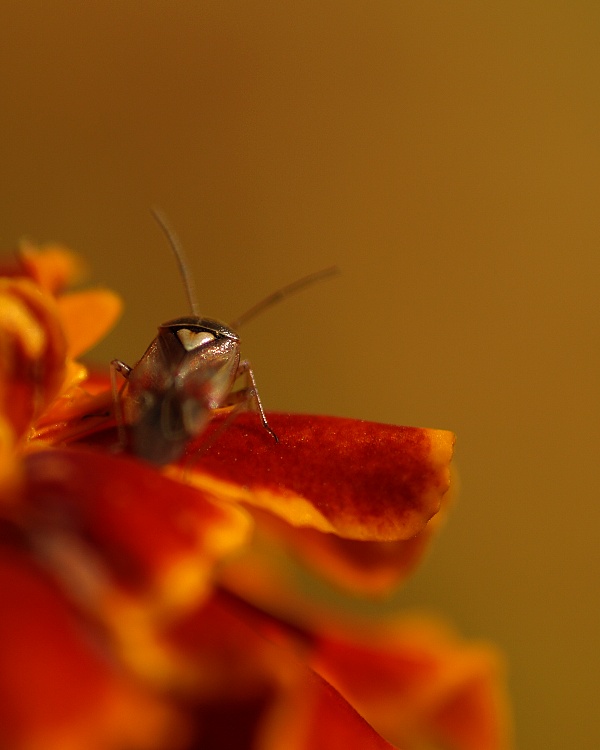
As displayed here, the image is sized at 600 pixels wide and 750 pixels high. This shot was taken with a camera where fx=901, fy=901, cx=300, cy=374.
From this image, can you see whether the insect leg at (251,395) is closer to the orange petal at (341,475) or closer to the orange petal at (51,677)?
the orange petal at (341,475)

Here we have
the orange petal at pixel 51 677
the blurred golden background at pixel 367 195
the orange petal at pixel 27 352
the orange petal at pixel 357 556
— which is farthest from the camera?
the blurred golden background at pixel 367 195

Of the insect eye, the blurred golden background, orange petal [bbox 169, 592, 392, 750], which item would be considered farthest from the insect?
the blurred golden background

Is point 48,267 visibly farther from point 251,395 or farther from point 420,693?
point 420,693

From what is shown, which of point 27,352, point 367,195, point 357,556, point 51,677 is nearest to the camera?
point 51,677

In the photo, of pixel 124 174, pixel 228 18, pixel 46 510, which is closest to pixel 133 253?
pixel 124 174

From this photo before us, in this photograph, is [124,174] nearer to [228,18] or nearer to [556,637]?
[228,18]

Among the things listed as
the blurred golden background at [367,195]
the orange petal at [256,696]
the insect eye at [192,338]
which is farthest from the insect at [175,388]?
the blurred golden background at [367,195]

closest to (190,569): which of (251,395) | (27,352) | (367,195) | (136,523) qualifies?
(136,523)
